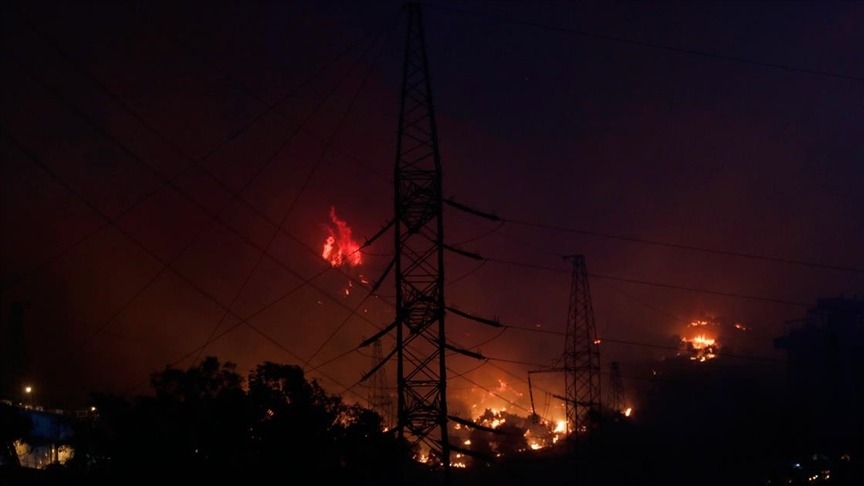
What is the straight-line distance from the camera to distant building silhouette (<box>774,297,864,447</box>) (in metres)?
85.8

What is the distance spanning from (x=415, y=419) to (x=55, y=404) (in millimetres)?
78231

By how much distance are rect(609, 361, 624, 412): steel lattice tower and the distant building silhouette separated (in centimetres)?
1940

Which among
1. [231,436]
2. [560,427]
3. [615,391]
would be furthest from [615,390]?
[231,436]

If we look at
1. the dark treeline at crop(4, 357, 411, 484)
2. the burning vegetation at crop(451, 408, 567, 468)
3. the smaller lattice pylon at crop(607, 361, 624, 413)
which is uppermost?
the smaller lattice pylon at crop(607, 361, 624, 413)

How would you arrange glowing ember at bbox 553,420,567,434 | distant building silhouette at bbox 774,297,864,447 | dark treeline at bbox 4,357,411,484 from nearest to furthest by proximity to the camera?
dark treeline at bbox 4,357,411,484 → distant building silhouette at bbox 774,297,864,447 → glowing ember at bbox 553,420,567,434

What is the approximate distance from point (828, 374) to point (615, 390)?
2391 cm

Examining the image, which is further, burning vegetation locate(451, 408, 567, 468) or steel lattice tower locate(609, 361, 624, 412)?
steel lattice tower locate(609, 361, 624, 412)

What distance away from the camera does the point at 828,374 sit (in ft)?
307

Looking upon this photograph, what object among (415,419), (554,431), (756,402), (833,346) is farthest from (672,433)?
(415,419)

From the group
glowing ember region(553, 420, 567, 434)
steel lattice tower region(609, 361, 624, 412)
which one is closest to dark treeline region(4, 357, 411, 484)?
steel lattice tower region(609, 361, 624, 412)

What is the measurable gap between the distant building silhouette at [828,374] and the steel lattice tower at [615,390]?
19.4 metres

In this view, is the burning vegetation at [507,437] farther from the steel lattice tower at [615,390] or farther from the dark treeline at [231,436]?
the dark treeline at [231,436]

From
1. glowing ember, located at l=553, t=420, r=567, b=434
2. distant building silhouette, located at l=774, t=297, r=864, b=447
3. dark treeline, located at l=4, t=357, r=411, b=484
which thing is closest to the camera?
dark treeline, located at l=4, t=357, r=411, b=484

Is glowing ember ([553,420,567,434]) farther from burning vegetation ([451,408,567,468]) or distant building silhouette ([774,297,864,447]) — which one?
distant building silhouette ([774,297,864,447])
